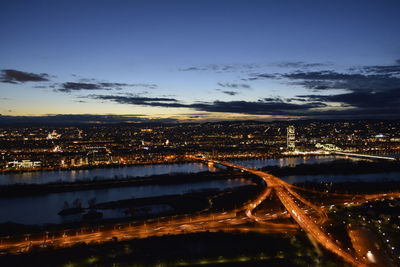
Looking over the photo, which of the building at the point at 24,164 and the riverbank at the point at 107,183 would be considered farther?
the building at the point at 24,164

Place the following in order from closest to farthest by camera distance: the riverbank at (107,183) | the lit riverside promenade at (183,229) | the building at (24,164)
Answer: the lit riverside promenade at (183,229), the riverbank at (107,183), the building at (24,164)

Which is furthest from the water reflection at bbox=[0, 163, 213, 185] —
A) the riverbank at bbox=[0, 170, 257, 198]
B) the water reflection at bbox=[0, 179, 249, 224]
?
the water reflection at bbox=[0, 179, 249, 224]

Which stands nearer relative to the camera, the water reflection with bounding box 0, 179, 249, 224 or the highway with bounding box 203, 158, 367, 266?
the highway with bounding box 203, 158, 367, 266

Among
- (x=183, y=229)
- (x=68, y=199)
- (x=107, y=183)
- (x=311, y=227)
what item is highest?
(x=311, y=227)

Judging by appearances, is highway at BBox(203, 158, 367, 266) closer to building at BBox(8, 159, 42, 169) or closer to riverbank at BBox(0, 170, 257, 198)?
riverbank at BBox(0, 170, 257, 198)

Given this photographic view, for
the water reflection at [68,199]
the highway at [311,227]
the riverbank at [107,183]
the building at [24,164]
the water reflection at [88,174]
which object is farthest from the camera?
the building at [24,164]

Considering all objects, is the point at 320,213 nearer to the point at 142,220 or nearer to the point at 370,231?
the point at 370,231

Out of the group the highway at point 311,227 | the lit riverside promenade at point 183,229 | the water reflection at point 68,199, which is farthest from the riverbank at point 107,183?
the lit riverside promenade at point 183,229

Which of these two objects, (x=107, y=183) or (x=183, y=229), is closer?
(x=183, y=229)

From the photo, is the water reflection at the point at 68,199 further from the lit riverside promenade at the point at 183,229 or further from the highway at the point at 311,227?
→ the highway at the point at 311,227

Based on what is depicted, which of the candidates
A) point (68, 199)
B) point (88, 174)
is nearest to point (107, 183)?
point (68, 199)

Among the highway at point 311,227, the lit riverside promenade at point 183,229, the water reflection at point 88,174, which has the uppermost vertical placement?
the highway at point 311,227

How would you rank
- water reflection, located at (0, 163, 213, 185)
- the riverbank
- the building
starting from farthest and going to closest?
the building → water reflection, located at (0, 163, 213, 185) → the riverbank

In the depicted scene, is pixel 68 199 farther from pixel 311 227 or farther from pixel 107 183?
pixel 311 227
